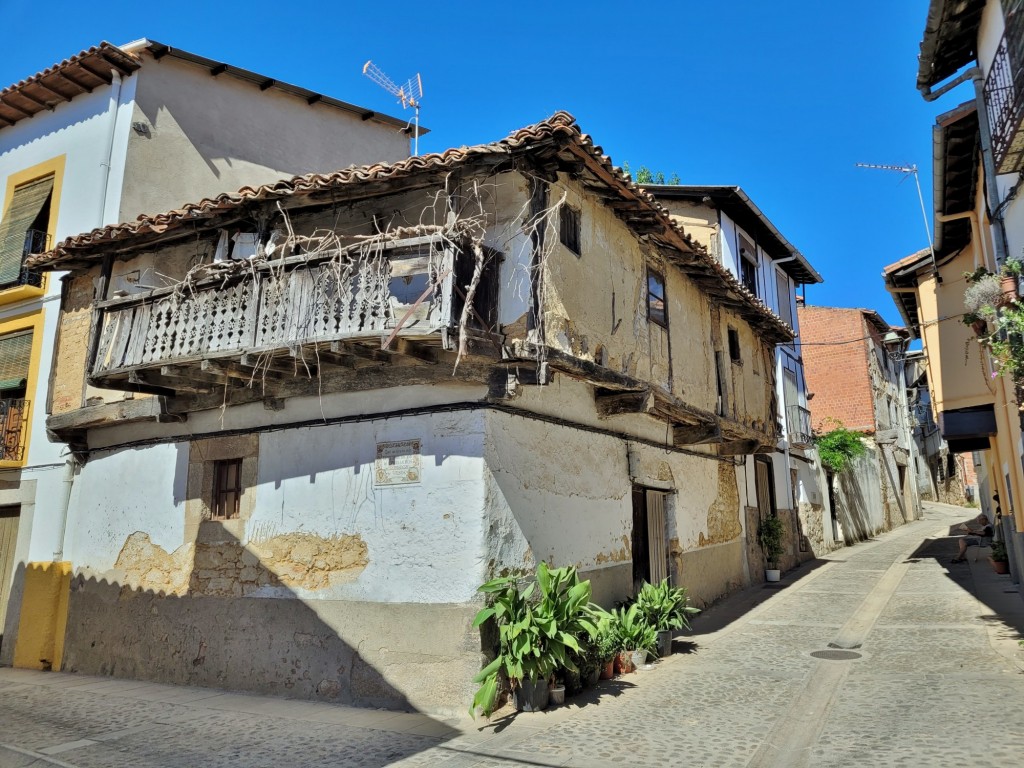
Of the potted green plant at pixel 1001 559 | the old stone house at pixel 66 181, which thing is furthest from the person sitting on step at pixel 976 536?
the old stone house at pixel 66 181

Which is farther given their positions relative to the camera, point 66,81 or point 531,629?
point 66,81

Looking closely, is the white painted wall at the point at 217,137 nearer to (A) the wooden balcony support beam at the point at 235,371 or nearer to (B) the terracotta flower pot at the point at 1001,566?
(A) the wooden balcony support beam at the point at 235,371

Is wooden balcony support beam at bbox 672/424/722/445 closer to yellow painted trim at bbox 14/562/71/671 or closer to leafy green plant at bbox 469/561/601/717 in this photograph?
leafy green plant at bbox 469/561/601/717

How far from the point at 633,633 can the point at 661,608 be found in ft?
2.44

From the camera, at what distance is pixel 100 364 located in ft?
30.5

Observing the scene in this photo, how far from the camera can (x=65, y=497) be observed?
11008 millimetres

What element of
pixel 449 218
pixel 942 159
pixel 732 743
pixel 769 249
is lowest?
pixel 732 743

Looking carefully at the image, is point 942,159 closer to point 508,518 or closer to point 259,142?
point 508,518

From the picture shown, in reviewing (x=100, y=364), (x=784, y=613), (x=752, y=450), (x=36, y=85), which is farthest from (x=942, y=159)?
(x=36, y=85)

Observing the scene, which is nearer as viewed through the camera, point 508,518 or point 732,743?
point 732,743

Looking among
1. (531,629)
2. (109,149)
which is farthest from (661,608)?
→ (109,149)

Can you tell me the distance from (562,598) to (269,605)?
3732mm

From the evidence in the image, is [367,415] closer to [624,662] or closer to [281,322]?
[281,322]

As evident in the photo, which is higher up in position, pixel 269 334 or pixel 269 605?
pixel 269 334
